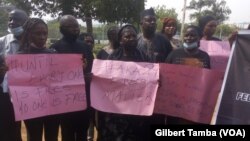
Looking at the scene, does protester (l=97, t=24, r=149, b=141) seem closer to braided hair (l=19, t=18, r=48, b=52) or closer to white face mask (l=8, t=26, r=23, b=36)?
braided hair (l=19, t=18, r=48, b=52)

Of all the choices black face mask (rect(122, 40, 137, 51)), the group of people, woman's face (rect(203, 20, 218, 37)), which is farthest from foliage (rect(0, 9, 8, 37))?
black face mask (rect(122, 40, 137, 51))

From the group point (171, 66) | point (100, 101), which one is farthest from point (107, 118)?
point (171, 66)

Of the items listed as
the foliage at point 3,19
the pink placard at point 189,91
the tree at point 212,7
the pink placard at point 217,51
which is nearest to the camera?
the pink placard at point 189,91

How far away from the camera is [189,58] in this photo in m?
4.59

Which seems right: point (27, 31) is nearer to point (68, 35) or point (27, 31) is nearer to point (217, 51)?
point (68, 35)

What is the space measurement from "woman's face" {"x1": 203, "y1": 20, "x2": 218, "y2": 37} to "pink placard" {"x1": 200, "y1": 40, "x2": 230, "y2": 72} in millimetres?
253

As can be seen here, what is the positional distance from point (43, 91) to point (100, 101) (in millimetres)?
693

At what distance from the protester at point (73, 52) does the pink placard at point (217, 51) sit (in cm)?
179

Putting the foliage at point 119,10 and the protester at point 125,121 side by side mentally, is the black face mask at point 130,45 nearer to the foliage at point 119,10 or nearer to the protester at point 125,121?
the protester at point 125,121

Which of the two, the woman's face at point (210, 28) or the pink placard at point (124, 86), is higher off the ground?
the woman's face at point (210, 28)

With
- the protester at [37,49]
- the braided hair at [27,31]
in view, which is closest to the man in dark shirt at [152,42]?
the protester at [37,49]

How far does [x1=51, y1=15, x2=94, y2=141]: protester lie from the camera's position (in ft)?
15.0

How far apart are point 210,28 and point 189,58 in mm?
1379

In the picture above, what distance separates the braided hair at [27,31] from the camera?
13.8 feet
